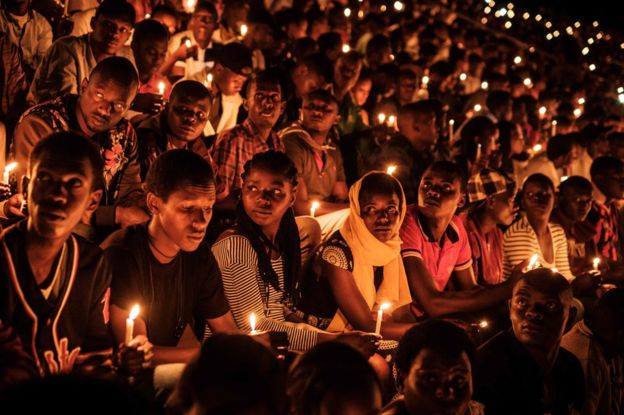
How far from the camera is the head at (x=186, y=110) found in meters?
5.04

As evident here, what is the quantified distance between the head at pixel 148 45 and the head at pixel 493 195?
2989 millimetres

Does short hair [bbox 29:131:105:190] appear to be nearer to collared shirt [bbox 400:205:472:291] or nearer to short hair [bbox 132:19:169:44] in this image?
collared shirt [bbox 400:205:472:291]

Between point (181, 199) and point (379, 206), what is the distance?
1473 mm

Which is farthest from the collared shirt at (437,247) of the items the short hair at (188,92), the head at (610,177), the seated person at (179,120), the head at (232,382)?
the head at (610,177)

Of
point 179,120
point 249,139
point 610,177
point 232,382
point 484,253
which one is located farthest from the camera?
point 610,177

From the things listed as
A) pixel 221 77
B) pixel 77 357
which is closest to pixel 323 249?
pixel 77 357

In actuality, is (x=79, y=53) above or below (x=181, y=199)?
above

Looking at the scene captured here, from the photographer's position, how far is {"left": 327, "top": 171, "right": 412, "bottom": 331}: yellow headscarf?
4.52m

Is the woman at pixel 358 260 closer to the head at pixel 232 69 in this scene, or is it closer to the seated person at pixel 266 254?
the seated person at pixel 266 254

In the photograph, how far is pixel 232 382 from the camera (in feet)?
6.70

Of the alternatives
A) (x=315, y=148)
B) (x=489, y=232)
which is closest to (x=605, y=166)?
(x=489, y=232)

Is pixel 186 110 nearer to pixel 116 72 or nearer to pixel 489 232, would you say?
pixel 116 72

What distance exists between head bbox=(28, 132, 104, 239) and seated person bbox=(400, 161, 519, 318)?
2.69 metres

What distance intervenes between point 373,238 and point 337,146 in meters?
2.48
